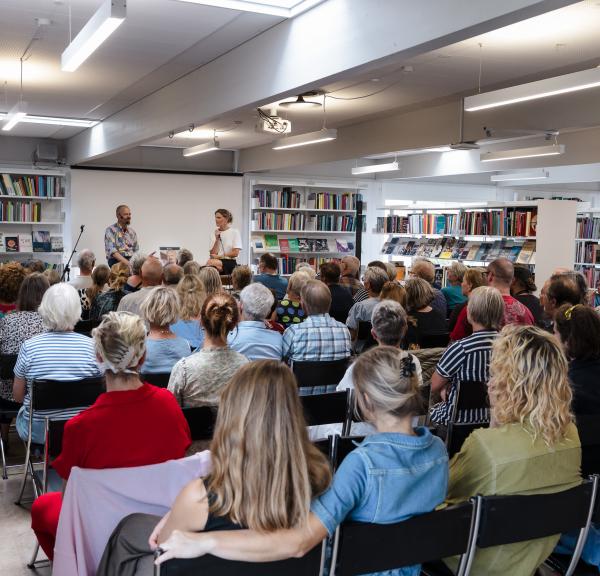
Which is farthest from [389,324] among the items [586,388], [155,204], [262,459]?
[155,204]

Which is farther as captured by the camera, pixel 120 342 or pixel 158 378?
pixel 158 378

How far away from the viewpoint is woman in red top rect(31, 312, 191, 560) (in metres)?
2.49

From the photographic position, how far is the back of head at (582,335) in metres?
3.13

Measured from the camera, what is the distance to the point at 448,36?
368 cm

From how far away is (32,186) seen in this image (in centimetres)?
1161

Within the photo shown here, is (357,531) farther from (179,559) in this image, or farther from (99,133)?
(99,133)

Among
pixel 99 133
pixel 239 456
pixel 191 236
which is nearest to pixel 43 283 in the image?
pixel 239 456

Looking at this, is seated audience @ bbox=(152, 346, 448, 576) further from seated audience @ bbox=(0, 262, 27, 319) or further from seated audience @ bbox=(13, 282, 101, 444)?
seated audience @ bbox=(0, 262, 27, 319)

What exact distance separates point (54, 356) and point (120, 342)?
3.49 feet

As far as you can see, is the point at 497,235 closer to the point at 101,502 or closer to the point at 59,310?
the point at 59,310

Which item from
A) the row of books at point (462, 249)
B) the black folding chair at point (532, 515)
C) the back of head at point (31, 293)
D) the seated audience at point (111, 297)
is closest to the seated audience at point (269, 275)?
the seated audience at point (111, 297)

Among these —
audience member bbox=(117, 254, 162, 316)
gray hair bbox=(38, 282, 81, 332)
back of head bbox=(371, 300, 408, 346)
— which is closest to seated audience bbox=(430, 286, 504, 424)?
back of head bbox=(371, 300, 408, 346)

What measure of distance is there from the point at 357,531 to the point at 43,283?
3287 millimetres

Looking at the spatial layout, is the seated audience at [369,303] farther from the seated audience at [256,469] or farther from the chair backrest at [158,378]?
the seated audience at [256,469]
